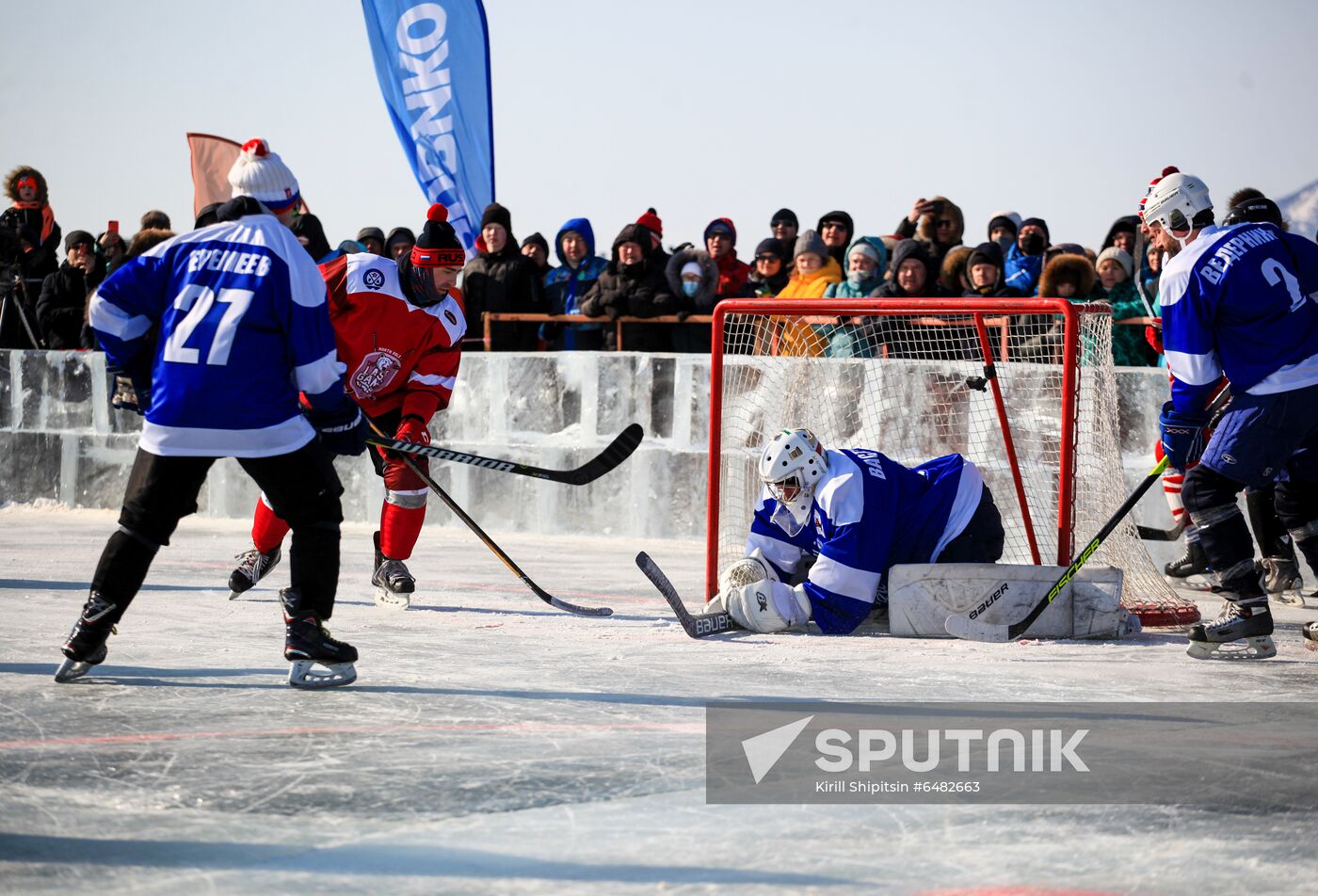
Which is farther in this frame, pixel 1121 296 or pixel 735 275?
pixel 735 275

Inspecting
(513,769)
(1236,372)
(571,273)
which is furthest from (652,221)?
(513,769)

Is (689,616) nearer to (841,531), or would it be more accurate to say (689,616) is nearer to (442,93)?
(841,531)

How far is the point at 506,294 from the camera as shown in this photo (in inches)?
370

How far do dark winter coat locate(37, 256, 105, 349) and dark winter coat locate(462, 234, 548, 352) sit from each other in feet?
9.25

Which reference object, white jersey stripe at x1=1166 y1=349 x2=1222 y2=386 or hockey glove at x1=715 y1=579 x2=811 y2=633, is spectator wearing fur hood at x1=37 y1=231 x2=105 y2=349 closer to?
hockey glove at x1=715 y1=579 x2=811 y2=633

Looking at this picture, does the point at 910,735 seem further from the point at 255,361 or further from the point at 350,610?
the point at 350,610

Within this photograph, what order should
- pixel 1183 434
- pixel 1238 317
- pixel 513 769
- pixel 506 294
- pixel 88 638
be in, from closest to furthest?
pixel 513 769, pixel 88 638, pixel 1238 317, pixel 1183 434, pixel 506 294

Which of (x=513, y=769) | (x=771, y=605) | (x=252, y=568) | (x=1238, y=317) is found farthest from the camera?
(x=252, y=568)

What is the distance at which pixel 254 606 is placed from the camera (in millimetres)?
6055

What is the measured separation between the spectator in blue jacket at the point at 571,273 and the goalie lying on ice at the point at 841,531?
12.7 feet

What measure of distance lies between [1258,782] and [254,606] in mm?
3884

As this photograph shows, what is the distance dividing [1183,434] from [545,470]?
2260 mm

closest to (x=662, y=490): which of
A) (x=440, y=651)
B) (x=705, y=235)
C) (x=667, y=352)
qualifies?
(x=667, y=352)

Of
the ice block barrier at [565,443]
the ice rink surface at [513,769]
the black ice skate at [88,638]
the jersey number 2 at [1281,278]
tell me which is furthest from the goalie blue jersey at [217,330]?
the ice block barrier at [565,443]
